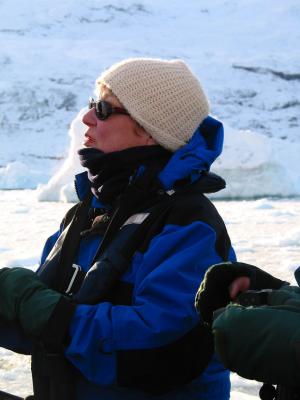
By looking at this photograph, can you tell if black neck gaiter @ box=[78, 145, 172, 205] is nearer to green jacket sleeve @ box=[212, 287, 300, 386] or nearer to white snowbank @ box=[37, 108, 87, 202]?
green jacket sleeve @ box=[212, 287, 300, 386]

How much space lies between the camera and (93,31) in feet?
145

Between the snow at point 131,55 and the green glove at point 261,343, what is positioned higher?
the green glove at point 261,343

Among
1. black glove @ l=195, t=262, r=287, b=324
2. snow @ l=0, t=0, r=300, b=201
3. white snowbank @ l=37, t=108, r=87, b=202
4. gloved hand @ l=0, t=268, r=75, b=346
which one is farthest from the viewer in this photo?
snow @ l=0, t=0, r=300, b=201

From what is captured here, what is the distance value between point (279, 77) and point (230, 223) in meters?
29.0

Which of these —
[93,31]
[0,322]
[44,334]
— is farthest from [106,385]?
[93,31]

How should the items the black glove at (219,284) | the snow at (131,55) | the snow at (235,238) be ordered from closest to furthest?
the black glove at (219,284), the snow at (235,238), the snow at (131,55)

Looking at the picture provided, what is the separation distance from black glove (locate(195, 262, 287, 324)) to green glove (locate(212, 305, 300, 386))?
0.75 ft

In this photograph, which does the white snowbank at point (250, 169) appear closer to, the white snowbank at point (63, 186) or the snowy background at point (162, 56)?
the snowy background at point (162, 56)

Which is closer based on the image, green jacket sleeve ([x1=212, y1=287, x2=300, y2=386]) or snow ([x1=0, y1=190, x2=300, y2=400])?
green jacket sleeve ([x1=212, y1=287, x2=300, y2=386])

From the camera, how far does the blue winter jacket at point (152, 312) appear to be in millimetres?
1455

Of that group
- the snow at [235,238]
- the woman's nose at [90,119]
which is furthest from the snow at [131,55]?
the woman's nose at [90,119]

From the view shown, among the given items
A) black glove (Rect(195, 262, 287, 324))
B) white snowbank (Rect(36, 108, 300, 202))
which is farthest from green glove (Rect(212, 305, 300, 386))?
white snowbank (Rect(36, 108, 300, 202))

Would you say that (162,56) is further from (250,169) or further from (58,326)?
(58,326)

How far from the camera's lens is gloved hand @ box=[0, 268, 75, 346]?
144 centimetres
